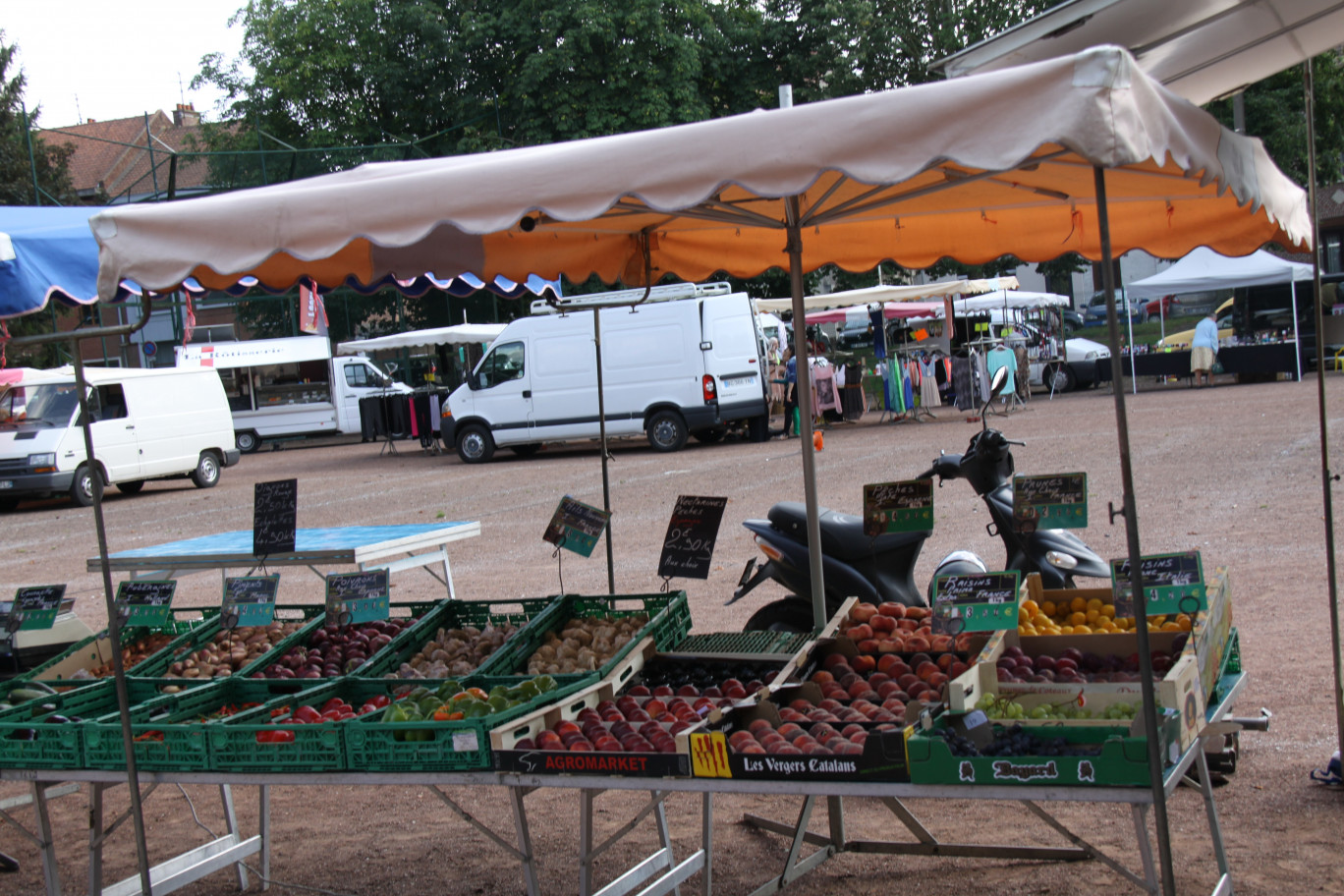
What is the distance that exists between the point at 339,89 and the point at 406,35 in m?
2.82

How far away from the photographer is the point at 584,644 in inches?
162

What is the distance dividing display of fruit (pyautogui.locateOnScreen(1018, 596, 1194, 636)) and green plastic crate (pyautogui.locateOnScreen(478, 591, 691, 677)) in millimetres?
1196

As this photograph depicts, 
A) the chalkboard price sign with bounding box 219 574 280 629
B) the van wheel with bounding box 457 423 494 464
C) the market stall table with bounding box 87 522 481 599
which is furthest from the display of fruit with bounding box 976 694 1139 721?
the van wheel with bounding box 457 423 494 464

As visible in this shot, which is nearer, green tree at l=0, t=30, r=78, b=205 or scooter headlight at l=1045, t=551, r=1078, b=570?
scooter headlight at l=1045, t=551, r=1078, b=570

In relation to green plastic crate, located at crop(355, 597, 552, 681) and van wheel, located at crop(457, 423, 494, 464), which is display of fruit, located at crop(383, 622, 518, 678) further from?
van wheel, located at crop(457, 423, 494, 464)

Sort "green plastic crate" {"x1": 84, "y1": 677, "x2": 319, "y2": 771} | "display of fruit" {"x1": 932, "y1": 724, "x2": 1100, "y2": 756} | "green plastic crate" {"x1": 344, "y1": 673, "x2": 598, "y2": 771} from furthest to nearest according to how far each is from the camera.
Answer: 1. "green plastic crate" {"x1": 84, "y1": 677, "x2": 319, "y2": 771}
2. "green plastic crate" {"x1": 344, "y1": 673, "x2": 598, "y2": 771}
3. "display of fruit" {"x1": 932, "y1": 724, "x2": 1100, "y2": 756}

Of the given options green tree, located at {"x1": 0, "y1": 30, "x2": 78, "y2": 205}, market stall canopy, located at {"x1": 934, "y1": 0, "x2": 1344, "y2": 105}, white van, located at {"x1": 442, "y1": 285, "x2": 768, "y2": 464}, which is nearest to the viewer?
market stall canopy, located at {"x1": 934, "y1": 0, "x2": 1344, "y2": 105}

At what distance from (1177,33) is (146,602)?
13.7ft

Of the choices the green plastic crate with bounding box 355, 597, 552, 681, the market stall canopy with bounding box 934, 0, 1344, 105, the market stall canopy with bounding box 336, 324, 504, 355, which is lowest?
the green plastic crate with bounding box 355, 597, 552, 681

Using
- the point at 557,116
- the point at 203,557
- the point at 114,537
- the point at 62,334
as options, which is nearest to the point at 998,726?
the point at 62,334

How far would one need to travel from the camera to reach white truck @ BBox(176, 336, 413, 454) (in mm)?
26078

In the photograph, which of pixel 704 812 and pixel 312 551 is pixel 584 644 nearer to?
pixel 704 812

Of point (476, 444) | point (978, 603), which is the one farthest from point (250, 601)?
point (476, 444)

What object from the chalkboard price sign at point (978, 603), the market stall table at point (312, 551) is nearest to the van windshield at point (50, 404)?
the market stall table at point (312, 551)
